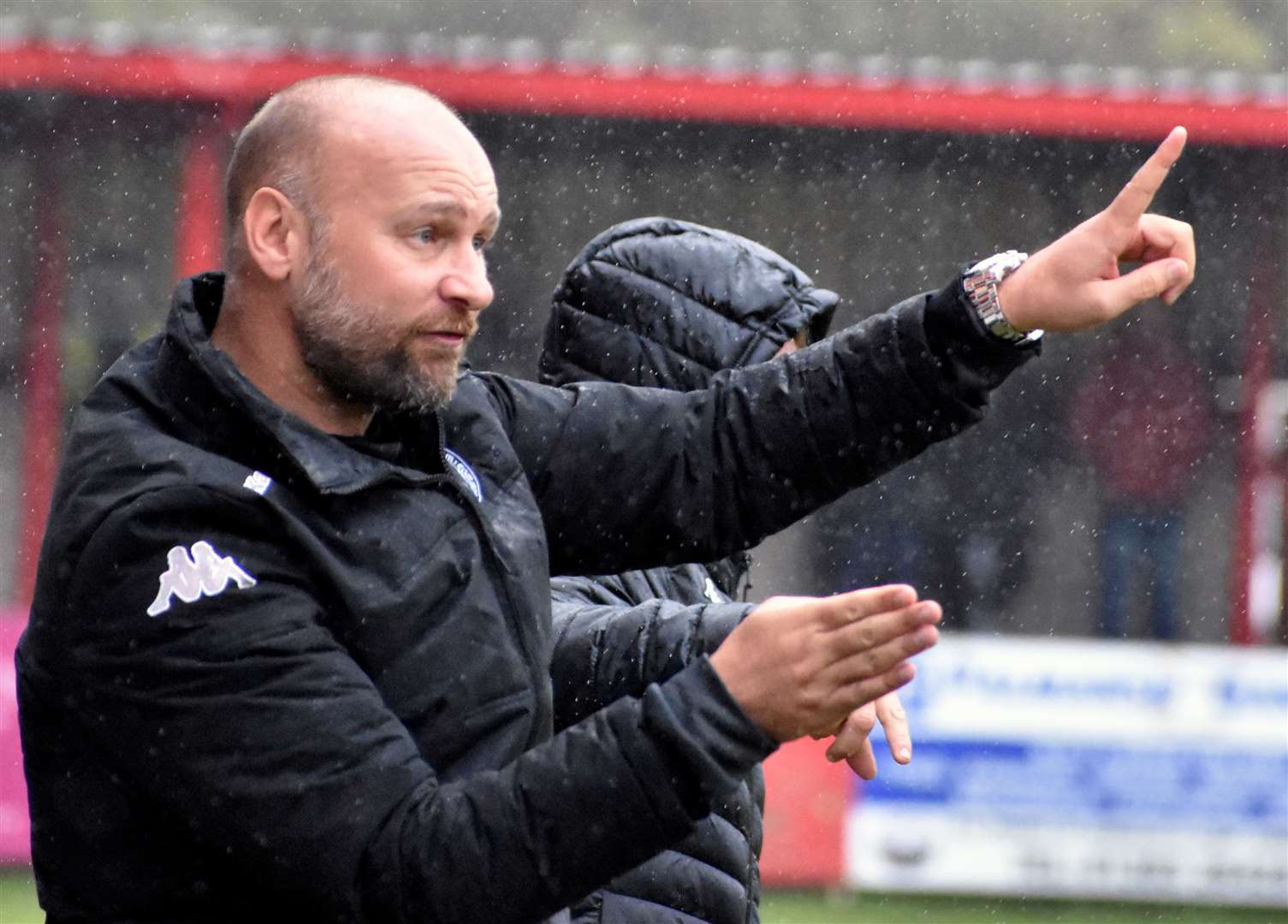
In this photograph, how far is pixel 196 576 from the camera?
5.56 feet

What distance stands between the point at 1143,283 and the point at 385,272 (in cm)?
79

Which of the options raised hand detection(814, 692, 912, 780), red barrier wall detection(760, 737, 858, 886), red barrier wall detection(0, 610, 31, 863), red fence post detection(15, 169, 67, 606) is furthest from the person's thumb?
red fence post detection(15, 169, 67, 606)

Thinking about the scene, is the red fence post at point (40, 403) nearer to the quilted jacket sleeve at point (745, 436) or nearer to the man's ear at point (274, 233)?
the quilted jacket sleeve at point (745, 436)

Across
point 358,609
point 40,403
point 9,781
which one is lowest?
point 9,781

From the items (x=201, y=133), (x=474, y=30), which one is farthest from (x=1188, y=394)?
(x=474, y=30)

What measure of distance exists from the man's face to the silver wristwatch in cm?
56

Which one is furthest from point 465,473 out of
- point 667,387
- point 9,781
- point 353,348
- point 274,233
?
point 9,781

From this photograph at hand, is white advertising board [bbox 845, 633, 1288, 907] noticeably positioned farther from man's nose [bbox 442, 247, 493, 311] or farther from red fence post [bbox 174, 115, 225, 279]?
man's nose [bbox 442, 247, 493, 311]

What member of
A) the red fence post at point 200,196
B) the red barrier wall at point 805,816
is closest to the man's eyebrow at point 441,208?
the red barrier wall at point 805,816

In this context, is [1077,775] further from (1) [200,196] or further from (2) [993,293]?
(2) [993,293]

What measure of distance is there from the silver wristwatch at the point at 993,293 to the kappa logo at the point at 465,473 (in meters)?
0.58

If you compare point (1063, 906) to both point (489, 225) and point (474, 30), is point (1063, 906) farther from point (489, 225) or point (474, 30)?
point (474, 30)

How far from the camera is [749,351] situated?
292 cm

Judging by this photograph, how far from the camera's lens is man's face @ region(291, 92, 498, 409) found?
1867 millimetres
